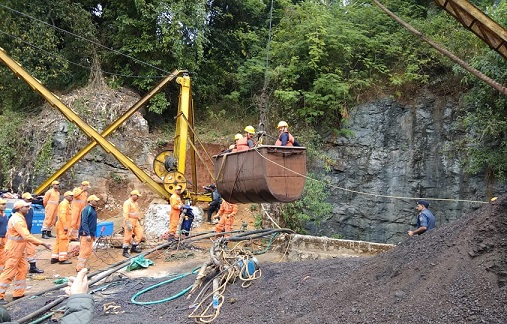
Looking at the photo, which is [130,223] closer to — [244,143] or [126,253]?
[126,253]

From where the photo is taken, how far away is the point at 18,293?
788 cm

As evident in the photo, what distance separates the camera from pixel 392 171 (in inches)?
618

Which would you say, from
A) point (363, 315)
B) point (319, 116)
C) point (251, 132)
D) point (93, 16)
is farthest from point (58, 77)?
point (363, 315)

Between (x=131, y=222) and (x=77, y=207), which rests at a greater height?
(x=77, y=207)

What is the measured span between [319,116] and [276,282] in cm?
1134

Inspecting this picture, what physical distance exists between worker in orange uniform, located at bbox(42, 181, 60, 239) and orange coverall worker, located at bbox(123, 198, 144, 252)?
7.76ft

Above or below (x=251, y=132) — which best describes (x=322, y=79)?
above

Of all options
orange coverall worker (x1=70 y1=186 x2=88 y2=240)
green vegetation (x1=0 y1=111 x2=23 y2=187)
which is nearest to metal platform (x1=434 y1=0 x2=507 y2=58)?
orange coverall worker (x1=70 y1=186 x2=88 y2=240)

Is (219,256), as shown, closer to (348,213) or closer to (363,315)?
(363,315)

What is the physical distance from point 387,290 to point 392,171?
1160cm

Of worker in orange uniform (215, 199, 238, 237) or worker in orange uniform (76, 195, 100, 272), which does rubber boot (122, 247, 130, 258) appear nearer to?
worker in orange uniform (76, 195, 100, 272)

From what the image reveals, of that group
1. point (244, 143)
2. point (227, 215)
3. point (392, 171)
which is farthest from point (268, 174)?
point (392, 171)

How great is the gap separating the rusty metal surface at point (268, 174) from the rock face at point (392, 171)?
7.98 m

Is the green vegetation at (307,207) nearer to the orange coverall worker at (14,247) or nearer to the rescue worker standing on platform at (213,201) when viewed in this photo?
the rescue worker standing on platform at (213,201)
